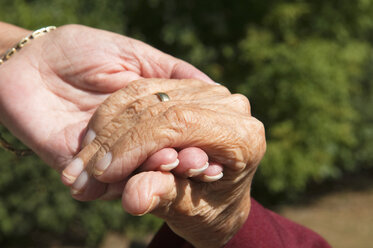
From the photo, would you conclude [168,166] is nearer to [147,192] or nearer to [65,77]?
[147,192]

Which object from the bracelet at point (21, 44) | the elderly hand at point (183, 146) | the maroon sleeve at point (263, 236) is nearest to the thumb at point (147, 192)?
the elderly hand at point (183, 146)

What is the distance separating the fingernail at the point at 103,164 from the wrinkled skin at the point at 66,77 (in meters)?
0.65

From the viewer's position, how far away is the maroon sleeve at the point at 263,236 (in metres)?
2.18

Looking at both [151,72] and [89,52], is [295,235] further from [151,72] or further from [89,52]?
[89,52]

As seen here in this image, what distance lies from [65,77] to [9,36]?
1.71 feet

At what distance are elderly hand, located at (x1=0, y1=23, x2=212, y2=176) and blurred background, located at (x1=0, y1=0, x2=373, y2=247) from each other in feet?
12.5

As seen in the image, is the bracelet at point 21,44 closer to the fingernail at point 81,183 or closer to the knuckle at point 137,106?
the knuckle at point 137,106

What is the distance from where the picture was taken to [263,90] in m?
7.78

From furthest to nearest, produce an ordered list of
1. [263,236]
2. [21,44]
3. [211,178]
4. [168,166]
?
[21,44]
[263,236]
[211,178]
[168,166]

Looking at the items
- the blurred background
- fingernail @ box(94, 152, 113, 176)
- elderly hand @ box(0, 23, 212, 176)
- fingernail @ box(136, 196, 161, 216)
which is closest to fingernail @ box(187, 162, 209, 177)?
fingernail @ box(136, 196, 161, 216)

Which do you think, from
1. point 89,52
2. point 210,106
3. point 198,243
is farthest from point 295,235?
point 89,52

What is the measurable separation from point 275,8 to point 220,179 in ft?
21.7

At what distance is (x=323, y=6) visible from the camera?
26.7ft

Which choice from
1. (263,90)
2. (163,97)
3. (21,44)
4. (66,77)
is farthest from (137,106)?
(263,90)
